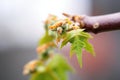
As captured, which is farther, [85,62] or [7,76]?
[7,76]

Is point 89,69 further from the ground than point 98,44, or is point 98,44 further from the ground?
point 98,44

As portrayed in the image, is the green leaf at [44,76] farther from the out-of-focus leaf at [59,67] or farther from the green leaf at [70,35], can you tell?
the green leaf at [70,35]

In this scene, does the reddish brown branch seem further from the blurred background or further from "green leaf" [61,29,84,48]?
the blurred background

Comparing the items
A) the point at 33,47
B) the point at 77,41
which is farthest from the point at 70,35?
the point at 33,47

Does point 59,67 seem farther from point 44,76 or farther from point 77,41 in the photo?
point 77,41

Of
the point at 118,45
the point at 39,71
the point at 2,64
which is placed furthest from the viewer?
the point at 2,64

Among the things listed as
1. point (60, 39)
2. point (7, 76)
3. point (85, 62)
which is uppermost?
point (60, 39)

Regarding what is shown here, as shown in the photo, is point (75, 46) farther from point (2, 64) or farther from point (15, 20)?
point (15, 20)

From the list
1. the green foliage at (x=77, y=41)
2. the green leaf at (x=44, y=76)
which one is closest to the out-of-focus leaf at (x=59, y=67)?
the green leaf at (x=44, y=76)

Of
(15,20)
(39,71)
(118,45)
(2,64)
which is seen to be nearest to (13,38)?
(15,20)

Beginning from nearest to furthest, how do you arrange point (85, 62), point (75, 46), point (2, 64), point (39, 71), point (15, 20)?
point (75, 46)
point (39, 71)
point (85, 62)
point (2, 64)
point (15, 20)
